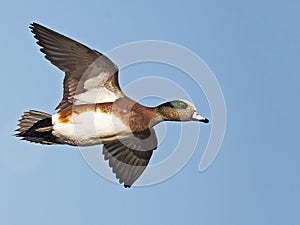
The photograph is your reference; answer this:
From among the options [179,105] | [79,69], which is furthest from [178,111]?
[79,69]

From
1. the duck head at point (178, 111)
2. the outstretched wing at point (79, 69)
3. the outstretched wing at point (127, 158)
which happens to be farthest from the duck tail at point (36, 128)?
the duck head at point (178, 111)

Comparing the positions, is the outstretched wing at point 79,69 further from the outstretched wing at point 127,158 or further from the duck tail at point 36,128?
the outstretched wing at point 127,158

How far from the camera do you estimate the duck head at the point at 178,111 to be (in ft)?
42.0

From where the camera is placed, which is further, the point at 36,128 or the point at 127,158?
the point at 127,158

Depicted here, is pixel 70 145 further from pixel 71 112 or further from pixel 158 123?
pixel 158 123

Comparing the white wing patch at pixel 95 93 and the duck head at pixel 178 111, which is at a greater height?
the duck head at pixel 178 111

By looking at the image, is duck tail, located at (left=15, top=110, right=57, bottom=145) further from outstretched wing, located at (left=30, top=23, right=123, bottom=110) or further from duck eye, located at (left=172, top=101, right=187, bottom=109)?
duck eye, located at (left=172, top=101, right=187, bottom=109)

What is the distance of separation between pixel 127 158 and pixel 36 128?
208 cm

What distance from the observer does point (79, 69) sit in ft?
42.2

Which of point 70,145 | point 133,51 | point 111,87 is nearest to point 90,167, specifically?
point 70,145

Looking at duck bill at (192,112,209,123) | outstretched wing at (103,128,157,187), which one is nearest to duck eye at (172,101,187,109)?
duck bill at (192,112,209,123)

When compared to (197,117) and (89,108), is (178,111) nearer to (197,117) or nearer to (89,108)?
(197,117)

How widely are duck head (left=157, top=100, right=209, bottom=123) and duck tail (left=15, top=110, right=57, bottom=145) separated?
1947mm

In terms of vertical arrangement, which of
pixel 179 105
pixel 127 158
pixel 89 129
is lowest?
pixel 89 129
